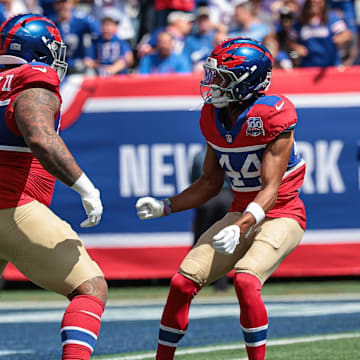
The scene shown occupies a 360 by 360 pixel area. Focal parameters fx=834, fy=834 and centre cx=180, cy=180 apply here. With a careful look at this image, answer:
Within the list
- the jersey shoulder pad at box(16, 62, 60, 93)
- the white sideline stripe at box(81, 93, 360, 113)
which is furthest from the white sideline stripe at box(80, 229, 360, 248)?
the jersey shoulder pad at box(16, 62, 60, 93)

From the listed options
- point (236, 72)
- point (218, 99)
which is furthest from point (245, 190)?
point (236, 72)

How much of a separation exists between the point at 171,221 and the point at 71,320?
504cm

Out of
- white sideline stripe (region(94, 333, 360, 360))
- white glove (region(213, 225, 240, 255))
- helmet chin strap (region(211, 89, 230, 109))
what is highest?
helmet chin strap (region(211, 89, 230, 109))

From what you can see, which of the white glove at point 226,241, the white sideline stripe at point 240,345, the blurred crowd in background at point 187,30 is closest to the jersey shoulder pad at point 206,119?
the white glove at point 226,241

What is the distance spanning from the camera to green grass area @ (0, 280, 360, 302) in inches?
328

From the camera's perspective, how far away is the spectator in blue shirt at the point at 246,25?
32.8ft

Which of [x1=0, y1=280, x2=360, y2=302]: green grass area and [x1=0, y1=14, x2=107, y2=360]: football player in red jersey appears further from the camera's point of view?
[x1=0, y1=280, x2=360, y2=302]: green grass area

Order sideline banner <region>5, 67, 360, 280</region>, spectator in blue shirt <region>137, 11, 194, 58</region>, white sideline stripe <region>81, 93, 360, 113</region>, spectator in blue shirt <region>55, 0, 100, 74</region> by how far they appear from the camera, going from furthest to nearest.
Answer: spectator in blue shirt <region>55, 0, 100, 74</region>
spectator in blue shirt <region>137, 11, 194, 58</region>
white sideline stripe <region>81, 93, 360, 113</region>
sideline banner <region>5, 67, 360, 280</region>

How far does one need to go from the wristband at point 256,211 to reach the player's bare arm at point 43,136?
892 millimetres

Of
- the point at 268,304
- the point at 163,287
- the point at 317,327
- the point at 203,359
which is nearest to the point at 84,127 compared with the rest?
the point at 163,287

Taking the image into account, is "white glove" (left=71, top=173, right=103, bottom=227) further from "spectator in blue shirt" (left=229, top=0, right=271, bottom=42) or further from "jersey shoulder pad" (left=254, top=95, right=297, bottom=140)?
"spectator in blue shirt" (left=229, top=0, right=271, bottom=42)

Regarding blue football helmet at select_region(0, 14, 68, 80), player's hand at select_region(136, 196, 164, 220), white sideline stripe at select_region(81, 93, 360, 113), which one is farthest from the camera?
white sideline stripe at select_region(81, 93, 360, 113)

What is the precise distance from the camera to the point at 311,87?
8.57 meters

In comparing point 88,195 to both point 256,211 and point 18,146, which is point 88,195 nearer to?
point 18,146
